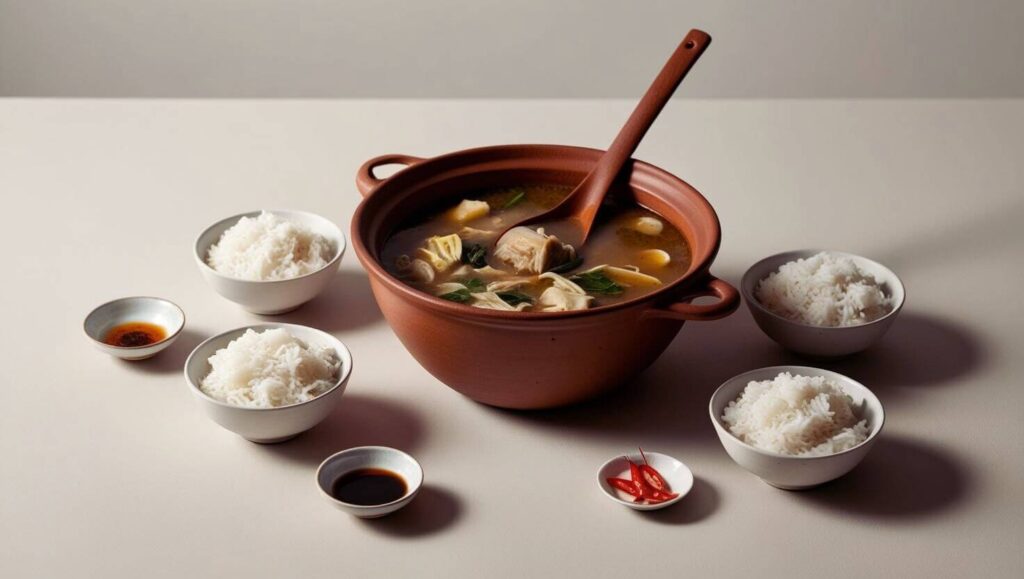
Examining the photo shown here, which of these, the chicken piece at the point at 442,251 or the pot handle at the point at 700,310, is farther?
the chicken piece at the point at 442,251

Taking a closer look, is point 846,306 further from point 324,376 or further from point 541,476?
point 324,376

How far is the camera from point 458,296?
7.98 feet

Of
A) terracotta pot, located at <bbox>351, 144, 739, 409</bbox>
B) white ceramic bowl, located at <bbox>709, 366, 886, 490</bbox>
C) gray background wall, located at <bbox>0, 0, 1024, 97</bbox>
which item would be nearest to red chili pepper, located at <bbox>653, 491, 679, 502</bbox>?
white ceramic bowl, located at <bbox>709, 366, 886, 490</bbox>

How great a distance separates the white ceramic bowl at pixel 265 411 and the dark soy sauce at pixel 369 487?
143mm

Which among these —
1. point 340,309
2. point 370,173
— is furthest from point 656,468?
point 370,173

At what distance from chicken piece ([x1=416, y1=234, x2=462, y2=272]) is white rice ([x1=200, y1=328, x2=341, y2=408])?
0.33 meters

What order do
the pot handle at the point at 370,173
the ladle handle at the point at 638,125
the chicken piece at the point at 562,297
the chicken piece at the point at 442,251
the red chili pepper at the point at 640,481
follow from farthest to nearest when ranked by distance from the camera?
the pot handle at the point at 370,173 → the ladle handle at the point at 638,125 → the chicken piece at the point at 442,251 → the chicken piece at the point at 562,297 → the red chili pepper at the point at 640,481

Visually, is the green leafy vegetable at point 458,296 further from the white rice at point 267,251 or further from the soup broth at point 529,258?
the white rice at point 267,251

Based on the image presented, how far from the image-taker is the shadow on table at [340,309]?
279 cm

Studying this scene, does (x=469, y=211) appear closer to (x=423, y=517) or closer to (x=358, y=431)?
(x=358, y=431)

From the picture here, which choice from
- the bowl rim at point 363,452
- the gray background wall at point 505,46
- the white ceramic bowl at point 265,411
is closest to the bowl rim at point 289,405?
the white ceramic bowl at point 265,411

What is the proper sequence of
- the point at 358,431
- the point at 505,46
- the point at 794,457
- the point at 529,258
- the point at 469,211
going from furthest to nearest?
the point at 505,46 → the point at 469,211 → the point at 529,258 → the point at 358,431 → the point at 794,457

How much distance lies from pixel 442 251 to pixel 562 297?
342mm

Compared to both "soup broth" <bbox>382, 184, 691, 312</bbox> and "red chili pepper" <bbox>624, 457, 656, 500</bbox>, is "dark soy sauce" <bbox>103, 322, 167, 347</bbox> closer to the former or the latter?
"soup broth" <bbox>382, 184, 691, 312</bbox>
